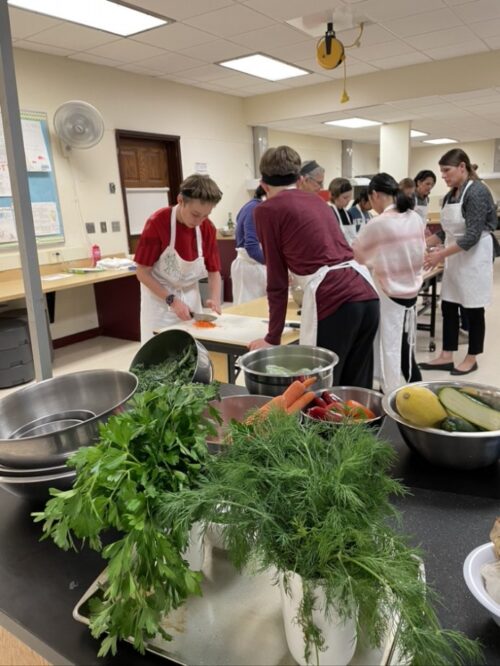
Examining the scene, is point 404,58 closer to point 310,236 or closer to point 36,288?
point 310,236

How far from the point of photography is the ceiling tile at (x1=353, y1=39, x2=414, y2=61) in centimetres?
494

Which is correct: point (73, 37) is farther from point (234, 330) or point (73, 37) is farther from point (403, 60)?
point (403, 60)

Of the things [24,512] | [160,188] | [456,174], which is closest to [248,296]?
[456,174]

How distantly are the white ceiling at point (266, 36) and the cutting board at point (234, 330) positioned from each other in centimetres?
258

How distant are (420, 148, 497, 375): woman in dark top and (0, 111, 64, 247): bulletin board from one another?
352 centimetres

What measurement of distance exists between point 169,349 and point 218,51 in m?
4.53

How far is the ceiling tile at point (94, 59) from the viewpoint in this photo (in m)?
4.80

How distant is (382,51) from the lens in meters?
5.14

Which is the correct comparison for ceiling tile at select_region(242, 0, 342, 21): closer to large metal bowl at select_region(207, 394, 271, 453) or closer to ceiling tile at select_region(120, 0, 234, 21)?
ceiling tile at select_region(120, 0, 234, 21)

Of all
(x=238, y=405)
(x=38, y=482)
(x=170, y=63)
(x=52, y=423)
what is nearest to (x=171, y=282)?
(x=238, y=405)

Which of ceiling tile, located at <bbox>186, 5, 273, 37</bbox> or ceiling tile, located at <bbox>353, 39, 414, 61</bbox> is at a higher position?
ceiling tile, located at <bbox>353, 39, 414, 61</bbox>

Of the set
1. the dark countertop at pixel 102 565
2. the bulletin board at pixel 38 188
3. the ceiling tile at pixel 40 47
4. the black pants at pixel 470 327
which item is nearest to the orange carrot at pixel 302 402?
the dark countertop at pixel 102 565

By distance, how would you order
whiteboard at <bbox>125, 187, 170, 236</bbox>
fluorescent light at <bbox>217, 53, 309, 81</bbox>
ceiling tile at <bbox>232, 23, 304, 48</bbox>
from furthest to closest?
whiteboard at <bbox>125, 187, 170, 236</bbox>, fluorescent light at <bbox>217, 53, 309, 81</bbox>, ceiling tile at <bbox>232, 23, 304, 48</bbox>

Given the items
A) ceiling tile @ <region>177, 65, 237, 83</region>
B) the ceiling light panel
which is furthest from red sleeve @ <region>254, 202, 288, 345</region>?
the ceiling light panel
